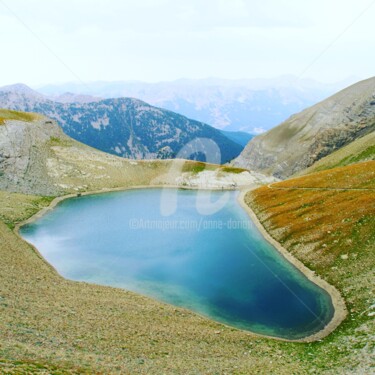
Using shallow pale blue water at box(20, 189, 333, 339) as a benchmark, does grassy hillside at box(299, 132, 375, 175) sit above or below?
above

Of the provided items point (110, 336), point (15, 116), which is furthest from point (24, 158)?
point (110, 336)

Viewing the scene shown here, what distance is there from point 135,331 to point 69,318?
5712 mm

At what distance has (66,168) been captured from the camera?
118812 millimetres

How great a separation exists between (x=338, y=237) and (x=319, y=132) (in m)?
115

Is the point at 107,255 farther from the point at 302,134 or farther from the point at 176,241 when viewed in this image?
the point at 302,134

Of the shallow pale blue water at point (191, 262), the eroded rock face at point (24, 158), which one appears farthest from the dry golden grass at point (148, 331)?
the eroded rock face at point (24, 158)

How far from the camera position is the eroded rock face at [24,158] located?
101625 mm

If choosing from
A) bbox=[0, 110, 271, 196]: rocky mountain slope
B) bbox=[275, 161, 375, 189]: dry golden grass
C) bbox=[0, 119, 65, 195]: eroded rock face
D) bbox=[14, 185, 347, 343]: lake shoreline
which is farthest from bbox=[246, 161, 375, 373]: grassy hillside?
bbox=[0, 119, 65, 195]: eroded rock face

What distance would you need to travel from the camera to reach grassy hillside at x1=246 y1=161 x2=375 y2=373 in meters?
31.6

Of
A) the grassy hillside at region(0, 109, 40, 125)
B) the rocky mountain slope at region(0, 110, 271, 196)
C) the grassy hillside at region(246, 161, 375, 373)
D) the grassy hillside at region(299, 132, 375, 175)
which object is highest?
the grassy hillside at region(299, 132, 375, 175)

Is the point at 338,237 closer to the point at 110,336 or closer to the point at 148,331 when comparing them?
the point at 148,331

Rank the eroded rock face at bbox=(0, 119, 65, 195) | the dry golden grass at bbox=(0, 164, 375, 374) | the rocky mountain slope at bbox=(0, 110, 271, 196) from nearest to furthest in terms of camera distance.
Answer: the dry golden grass at bbox=(0, 164, 375, 374), the eroded rock face at bbox=(0, 119, 65, 195), the rocky mountain slope at bbox=(0, 110, 271, 196)

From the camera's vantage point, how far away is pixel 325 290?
45.6 m

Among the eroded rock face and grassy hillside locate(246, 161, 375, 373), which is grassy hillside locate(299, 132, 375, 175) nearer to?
grassy hillside locate(246, 161, 375, 373)
